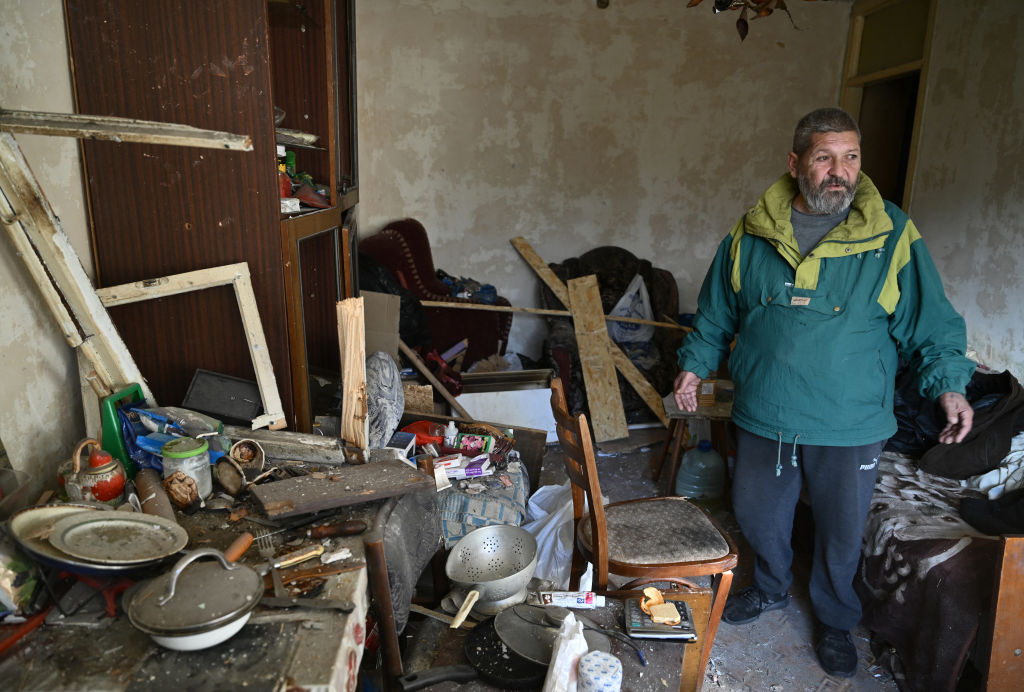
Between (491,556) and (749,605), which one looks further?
(749,605)

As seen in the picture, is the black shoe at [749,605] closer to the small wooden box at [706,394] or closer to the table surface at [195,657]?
the small wooden box at [706,394]

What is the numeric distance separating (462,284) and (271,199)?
292 cm

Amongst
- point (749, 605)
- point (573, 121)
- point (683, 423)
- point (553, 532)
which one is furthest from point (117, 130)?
point (573, 121)

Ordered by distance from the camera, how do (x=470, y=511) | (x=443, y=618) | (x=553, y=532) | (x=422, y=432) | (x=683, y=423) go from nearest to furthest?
(x=443, y=618) < (x=470, y=511) < (x=553, y=532) < (x=422, y=432) < (x=683, y=423)

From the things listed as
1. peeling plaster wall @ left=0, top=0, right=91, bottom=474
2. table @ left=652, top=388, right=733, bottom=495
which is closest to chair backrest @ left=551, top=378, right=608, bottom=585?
peeling plaster wall @ left=0, top=0, right=91, bottom=474

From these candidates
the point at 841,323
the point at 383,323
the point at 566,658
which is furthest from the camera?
the point at 383,323

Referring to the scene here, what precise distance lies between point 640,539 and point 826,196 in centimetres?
121

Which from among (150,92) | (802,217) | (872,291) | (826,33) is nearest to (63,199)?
(150,92)

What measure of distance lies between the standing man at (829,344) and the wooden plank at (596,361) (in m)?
1.89

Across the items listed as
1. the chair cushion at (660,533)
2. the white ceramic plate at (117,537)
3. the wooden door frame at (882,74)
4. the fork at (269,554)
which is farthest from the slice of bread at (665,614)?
the wooden door frame at (882,74)

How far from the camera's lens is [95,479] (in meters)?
1.48

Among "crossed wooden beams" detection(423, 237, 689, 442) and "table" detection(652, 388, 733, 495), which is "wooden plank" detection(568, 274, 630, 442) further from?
"table" detection(652, 388, 733, 495)

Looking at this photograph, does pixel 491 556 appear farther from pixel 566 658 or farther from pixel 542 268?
pixel 542 268

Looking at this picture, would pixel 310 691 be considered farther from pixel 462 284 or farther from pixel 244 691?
pixel 462 284
